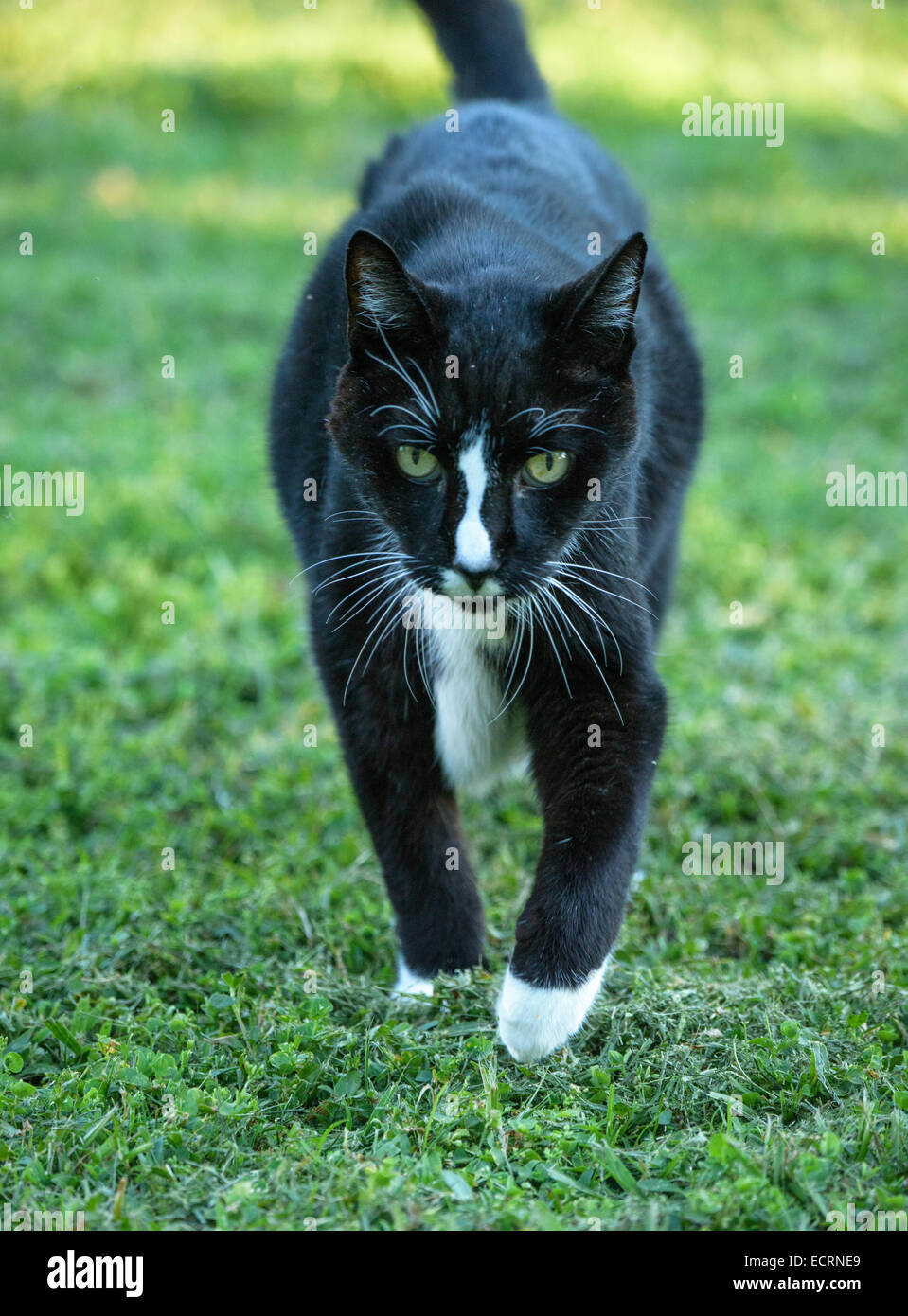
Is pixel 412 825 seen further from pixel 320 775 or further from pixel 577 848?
pixel 320 775

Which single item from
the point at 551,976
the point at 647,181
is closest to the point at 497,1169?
the point at 551,976

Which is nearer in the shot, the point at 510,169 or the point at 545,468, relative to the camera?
the point at 545,468

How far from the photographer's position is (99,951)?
290 cm

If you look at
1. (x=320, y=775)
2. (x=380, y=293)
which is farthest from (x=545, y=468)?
(x=320, y=775)

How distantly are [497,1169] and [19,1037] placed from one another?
99 cm

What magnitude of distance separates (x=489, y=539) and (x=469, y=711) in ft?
1.70

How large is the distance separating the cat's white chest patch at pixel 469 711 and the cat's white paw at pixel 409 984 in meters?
0.40

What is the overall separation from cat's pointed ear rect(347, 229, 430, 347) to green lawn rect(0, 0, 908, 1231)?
4.14ft

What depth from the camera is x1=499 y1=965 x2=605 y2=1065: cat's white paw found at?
239 centimetres

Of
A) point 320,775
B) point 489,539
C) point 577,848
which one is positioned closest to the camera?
point 489,539

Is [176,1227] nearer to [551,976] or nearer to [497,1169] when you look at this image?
[497,1169]

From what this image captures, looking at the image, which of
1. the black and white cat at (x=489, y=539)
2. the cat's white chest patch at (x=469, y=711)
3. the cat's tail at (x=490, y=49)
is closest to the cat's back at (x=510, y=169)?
the black and white cat at (x=489, y=539)

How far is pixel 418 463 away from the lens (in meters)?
2.40

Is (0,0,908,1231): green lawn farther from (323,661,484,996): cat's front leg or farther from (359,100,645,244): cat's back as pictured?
(359,100,645,244): cat's back
